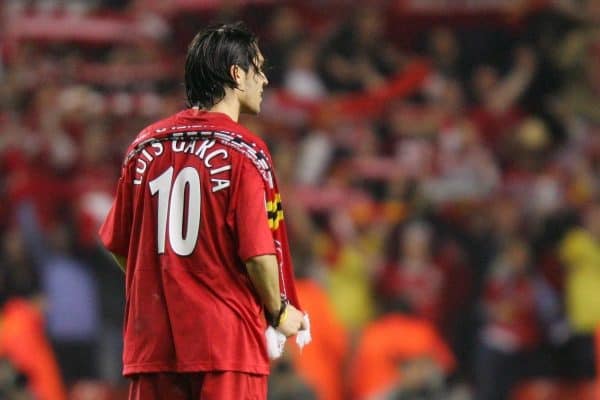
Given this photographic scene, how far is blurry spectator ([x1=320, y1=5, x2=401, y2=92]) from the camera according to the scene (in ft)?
33.4

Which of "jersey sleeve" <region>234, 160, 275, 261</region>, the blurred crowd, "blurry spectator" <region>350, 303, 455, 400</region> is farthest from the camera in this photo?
the blurred crowd

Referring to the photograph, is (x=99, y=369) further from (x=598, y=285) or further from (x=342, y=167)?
(x=598, y=285)

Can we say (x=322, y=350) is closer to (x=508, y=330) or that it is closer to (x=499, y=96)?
(x=508, y=330)

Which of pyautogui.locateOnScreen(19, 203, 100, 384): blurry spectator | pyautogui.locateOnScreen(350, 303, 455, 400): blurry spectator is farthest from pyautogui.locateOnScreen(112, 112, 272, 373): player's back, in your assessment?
pyautogui.locateOnScreen(19, 203, 100, 384): blurry spectator

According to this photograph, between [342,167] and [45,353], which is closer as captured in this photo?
[45,353]

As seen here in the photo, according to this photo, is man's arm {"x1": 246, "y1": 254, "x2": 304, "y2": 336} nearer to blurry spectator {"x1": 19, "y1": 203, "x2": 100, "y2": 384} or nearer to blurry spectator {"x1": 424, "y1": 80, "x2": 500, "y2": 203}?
blurry spectator {"x1": 19, "y1": 203, "x2": 100, "y2": 384}

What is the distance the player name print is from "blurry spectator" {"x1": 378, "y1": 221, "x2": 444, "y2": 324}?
17.0 feet

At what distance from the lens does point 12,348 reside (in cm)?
801

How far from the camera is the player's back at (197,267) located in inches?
139

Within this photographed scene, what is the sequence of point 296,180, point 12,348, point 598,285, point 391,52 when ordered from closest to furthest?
point 12,348
point 598,285
point 296,180
point 391,52

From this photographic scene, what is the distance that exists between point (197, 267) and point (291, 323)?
0.32m

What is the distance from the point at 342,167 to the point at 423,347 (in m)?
1.88

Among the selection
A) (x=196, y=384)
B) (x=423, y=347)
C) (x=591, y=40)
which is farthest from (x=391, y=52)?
(x=196, y=384)

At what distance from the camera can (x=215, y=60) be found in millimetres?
3588
